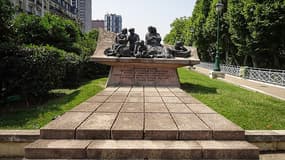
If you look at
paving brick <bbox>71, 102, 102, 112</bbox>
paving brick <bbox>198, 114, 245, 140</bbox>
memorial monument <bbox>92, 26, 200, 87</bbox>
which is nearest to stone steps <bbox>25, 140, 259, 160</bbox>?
paving brick <bbox>198, 114, 245, 140</bbox>

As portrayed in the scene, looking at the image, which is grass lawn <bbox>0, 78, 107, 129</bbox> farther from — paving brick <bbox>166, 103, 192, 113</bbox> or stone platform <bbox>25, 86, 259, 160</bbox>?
paving brick <bbox>166, 103, 192, 113</bbox>

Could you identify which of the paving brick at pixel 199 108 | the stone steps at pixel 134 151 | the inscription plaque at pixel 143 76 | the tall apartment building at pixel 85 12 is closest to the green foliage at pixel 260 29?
the inscription plaque at pixel 143 76

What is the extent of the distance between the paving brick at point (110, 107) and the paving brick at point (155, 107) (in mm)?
658

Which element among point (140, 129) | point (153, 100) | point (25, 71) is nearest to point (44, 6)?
point (25, 71)

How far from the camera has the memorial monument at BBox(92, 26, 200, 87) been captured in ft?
33.4

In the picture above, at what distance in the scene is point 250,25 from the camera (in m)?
19.4

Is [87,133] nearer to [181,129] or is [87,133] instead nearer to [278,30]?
[181,129]

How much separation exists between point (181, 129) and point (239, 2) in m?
21.0

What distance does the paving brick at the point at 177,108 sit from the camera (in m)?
5.67

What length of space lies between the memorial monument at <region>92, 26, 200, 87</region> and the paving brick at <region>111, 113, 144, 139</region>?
17.9 ft

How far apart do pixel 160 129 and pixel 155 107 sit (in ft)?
6.29

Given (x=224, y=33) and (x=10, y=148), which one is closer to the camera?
(x=10, y=148)

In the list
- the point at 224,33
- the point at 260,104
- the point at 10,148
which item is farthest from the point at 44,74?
the point at 224,33

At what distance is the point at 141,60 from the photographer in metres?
10.1
